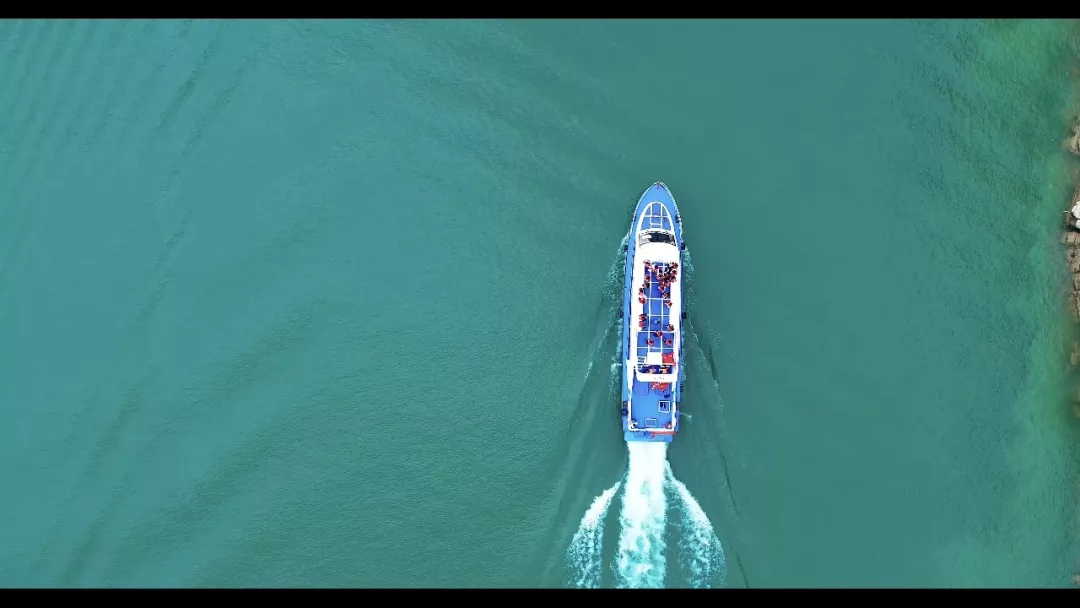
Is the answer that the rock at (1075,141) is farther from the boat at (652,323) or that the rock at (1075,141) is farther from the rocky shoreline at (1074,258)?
the boat at (652,323)

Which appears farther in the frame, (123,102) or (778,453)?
(123,102)

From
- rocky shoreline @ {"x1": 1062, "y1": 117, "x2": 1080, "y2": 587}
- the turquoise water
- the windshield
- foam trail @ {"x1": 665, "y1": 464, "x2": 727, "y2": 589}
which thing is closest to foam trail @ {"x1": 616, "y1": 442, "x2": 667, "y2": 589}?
the turquoise water

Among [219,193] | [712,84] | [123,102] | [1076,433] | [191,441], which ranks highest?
[712,84]

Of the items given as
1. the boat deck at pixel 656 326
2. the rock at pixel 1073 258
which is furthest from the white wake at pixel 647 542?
the rock at pixel 1073 258

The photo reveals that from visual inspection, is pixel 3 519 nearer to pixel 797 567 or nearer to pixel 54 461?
pixel 54 461

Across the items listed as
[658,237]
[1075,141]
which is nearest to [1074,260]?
[1075,141]

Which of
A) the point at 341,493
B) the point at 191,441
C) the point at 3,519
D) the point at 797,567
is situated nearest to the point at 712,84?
the point at 797,567

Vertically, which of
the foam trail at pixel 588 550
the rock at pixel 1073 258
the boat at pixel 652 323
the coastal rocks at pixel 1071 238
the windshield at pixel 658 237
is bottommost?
the foam trail at pixel 588 550
